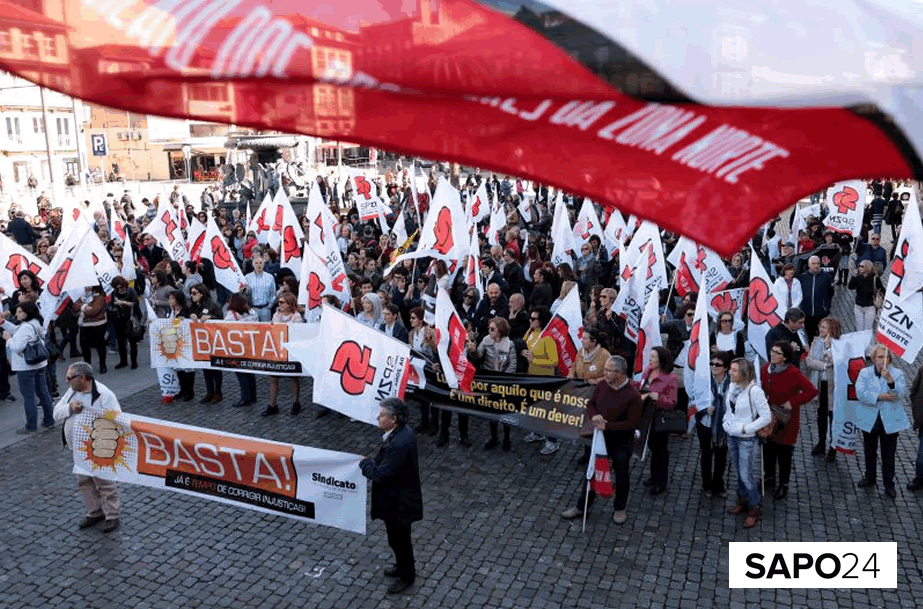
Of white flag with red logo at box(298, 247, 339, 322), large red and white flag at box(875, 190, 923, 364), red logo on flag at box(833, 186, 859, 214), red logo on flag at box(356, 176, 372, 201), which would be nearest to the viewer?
large red and white flag at box(875, 190, 923, 364)

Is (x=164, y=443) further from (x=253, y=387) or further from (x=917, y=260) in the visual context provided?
(x=917, y=260)

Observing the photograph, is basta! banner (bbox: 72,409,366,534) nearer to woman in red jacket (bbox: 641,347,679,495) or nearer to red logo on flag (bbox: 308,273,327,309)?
woman in red jacket (bbox: 641,347,679,495)

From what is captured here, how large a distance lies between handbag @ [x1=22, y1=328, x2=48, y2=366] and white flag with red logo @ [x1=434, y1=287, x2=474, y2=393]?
15.9ft

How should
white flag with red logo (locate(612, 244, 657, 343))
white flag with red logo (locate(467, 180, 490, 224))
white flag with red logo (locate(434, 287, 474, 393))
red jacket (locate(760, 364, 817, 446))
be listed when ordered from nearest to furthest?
red jacket (locate(760, 364, 817, 446)) < white flag with red logo (locate(434, 287, 474, 393)) < white flag with red logo (locate(612, 244, 657, 343)) < white flag with red logo (locate(467, 180, 490, 224))

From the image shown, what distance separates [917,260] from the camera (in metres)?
8.98

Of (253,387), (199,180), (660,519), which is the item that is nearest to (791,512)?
(660,519)

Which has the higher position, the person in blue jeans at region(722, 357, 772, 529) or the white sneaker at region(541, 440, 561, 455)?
the person in blue jeans at region(722, 357, 772, 529)

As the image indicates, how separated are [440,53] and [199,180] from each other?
60.8 meters

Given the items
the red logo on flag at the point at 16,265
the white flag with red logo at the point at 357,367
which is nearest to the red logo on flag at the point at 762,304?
the white flag with red logo at the point at 357,367

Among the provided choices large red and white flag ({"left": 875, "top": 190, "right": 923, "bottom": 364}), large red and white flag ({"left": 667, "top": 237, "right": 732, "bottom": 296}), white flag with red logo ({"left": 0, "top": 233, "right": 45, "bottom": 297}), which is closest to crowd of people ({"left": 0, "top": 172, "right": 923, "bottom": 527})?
large red and white flag ({"left": 875, "top": 190, "right": 923, "bottom": 364})

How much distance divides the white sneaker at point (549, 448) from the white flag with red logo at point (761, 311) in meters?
2.75

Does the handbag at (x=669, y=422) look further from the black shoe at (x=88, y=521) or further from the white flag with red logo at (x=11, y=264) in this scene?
the white flag with red logo at (x=11, y=264)

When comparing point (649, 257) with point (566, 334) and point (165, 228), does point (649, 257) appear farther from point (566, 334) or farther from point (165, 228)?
point (165, 228)

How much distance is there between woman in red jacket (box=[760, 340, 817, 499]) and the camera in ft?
25.7
